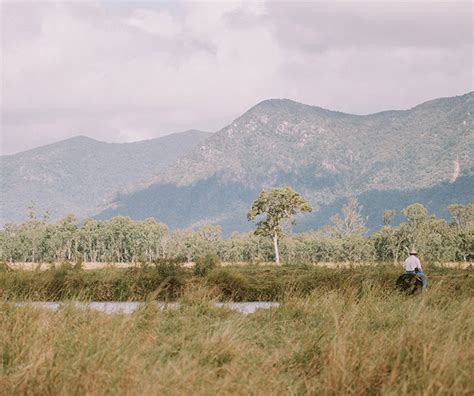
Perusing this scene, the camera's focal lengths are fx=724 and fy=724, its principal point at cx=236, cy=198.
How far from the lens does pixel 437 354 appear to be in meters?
6.48

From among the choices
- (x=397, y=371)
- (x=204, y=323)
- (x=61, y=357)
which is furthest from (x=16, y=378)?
(x=204, y=323)

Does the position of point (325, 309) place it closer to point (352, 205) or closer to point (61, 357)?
point (61, 357)

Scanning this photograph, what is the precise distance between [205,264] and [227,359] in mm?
15536

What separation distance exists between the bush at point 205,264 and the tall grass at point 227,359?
12.9 metres

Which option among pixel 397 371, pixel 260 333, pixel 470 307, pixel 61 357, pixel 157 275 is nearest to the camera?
pixel 397 371

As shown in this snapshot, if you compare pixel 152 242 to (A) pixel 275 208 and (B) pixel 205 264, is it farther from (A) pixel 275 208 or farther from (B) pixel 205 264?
(B) pixel 205 264

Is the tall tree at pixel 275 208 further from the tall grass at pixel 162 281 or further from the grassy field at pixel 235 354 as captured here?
the grassy field at pixel 235 354

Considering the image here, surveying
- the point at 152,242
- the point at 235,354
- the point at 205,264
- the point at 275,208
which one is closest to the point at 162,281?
the point at 205,264

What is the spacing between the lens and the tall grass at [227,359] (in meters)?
6.18

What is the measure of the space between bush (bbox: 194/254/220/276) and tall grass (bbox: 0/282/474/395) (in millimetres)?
12922

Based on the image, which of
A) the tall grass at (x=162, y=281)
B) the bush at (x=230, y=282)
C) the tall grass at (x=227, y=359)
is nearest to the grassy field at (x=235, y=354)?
the tall grass at (x=227, y=359)

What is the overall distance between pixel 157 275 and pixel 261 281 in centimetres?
321

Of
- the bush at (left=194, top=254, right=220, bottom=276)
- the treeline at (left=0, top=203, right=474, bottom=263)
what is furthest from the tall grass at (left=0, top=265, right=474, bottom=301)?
the treeline at (left=0, top=203, right=474, bottom=263)

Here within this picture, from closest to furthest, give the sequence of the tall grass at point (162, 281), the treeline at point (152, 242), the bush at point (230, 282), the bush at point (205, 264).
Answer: the tall grass at point (162, 281)
the bush at point (230, 282)
the bush at point (205, 264)
the treeline at point (152, 242)
